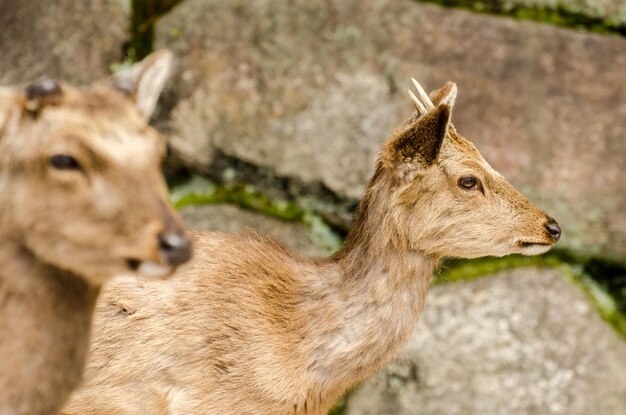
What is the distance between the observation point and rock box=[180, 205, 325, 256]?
16.3 ft

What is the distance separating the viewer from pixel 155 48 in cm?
508

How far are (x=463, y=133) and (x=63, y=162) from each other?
293cm

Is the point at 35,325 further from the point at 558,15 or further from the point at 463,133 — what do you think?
the point at 558,15

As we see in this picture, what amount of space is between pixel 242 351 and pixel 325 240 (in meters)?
1.58

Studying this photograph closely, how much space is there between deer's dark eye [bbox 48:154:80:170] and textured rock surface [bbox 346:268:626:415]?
285 centimetres

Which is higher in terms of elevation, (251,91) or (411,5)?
(411,5)

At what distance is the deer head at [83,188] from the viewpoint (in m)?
2.28

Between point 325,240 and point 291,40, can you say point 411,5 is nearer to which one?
point 291,40

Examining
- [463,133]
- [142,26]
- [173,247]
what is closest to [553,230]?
[463,133]

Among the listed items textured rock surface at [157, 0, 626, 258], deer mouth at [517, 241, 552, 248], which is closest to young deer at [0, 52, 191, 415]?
deer mouth at [517, 241, 552, 248]

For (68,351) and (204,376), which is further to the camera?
(204,376)

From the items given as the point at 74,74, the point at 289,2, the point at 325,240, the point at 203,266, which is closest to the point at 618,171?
the point at 325,240

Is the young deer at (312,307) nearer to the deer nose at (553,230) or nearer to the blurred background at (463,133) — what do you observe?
the deer nose at (553,230)

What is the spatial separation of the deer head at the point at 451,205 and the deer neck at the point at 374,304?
6 cm
